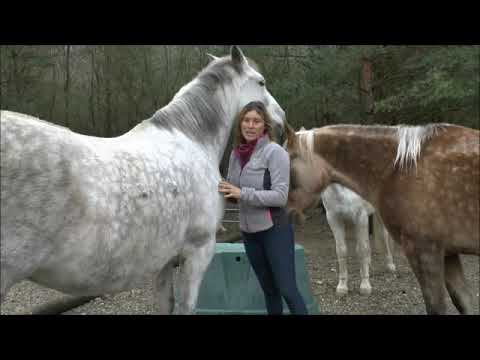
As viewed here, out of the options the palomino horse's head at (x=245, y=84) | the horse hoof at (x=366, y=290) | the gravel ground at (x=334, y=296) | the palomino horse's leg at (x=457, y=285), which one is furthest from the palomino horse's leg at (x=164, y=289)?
the horse hoof at (x=366, y=290)

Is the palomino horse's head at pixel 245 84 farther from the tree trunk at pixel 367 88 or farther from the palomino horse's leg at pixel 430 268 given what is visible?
the tree trunk at pixel 367 88

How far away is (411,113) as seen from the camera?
29.4ft

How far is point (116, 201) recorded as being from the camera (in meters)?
2.27

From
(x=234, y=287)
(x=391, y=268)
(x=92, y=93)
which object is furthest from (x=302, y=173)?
(x=92, y=93)

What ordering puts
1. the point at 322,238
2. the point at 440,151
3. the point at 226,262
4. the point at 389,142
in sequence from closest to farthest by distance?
the point at 440,151, the point at 389,142, the point at 226,262, the point at 322,238

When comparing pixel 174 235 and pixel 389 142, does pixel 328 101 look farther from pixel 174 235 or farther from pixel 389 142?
pixel 174 235

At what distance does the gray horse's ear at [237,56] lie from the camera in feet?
11.1

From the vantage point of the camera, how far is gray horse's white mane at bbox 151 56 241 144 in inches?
122

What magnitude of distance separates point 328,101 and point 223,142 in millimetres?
5995

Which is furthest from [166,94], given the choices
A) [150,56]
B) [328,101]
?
[328,101]

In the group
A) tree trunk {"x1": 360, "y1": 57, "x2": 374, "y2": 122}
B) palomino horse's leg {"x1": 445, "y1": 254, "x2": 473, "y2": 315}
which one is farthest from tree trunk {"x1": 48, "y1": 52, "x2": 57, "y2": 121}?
palomino horse's leg {"x1": 445, "y1": 254, "x2": 473, "y2": 315}

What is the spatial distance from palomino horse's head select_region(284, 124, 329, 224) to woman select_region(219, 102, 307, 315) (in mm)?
444

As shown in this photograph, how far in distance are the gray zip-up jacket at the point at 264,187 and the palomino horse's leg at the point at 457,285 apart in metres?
1.39

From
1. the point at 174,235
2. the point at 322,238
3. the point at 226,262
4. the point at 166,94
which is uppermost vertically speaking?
the point at 166,94
